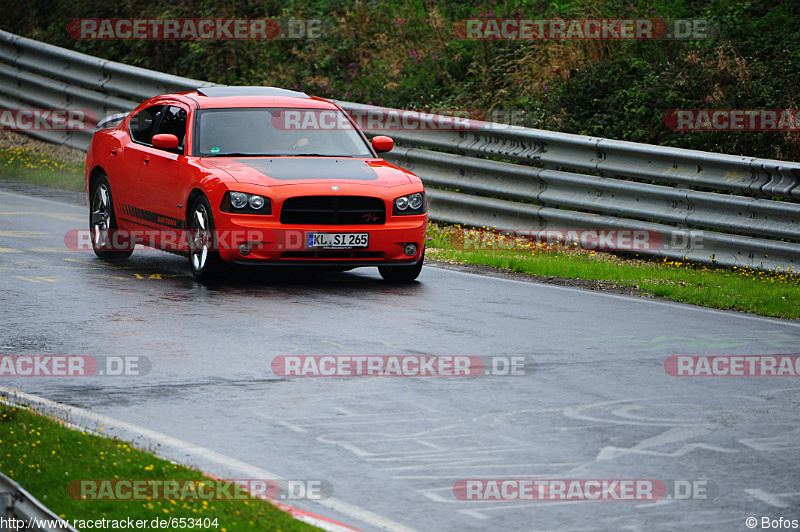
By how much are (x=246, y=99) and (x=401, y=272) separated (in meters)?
2.44

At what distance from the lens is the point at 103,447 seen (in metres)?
6.25

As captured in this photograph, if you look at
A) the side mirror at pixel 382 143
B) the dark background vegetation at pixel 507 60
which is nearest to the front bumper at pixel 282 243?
the side mirror at pixel 382 143

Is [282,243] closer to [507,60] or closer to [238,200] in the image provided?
[238,200]

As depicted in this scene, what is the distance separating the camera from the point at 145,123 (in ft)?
44.5

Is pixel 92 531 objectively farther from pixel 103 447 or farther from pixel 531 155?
pixel 531 155

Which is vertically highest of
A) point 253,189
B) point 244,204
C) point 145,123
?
point 145,123

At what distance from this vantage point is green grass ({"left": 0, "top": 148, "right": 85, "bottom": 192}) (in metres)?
19.8

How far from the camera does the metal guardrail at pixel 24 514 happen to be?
13.5ft
